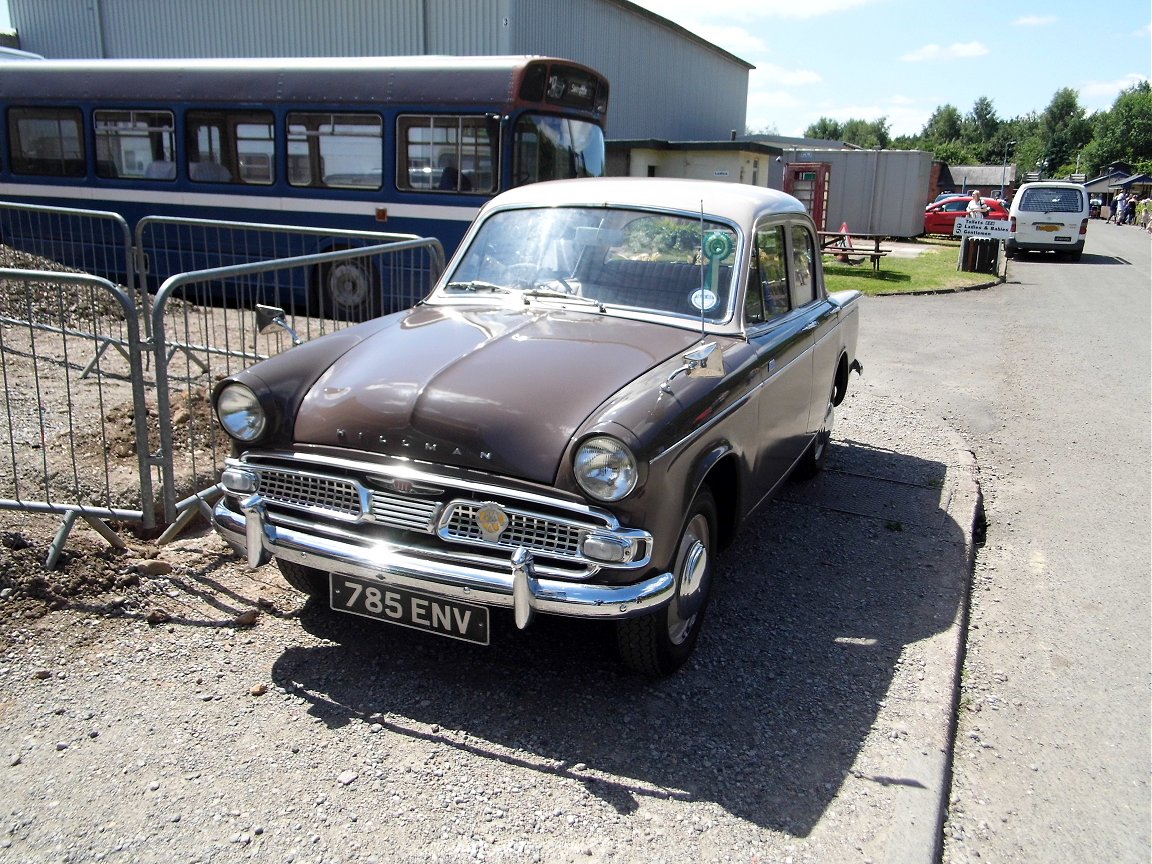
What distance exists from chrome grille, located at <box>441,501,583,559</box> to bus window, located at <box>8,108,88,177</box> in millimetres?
11401

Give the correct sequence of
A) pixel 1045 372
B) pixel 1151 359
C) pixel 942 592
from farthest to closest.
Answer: pixel 1151 359 < pixel 1045 372 < pixel 942 592

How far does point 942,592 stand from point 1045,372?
6.47 meters

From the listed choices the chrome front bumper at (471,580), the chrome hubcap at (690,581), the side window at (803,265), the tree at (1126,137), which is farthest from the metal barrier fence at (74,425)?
the tree at (1126,137)

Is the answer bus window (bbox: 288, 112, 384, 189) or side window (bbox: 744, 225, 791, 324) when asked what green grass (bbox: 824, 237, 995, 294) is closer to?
bus window (bbox: 288, 112, 384, 189)

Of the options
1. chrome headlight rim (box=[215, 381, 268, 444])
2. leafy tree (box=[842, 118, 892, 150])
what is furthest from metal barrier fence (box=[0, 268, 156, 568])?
leafy tree (box=[842, 118, 892, 150])

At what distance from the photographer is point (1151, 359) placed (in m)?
10.9

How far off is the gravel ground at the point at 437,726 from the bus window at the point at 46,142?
372 inches

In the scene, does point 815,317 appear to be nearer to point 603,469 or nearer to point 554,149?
point 603,469

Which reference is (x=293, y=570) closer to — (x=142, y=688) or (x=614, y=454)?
(x=142, y=688)

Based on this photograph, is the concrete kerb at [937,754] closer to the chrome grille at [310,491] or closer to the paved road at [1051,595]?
the paved road at [1051,595]

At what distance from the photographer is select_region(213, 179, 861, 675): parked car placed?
10.4 feet

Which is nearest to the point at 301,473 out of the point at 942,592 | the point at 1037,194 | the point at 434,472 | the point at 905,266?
the point at 434,472

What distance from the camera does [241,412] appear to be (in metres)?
3.69

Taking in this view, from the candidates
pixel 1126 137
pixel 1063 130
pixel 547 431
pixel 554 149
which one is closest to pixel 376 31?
pixel 554 149
